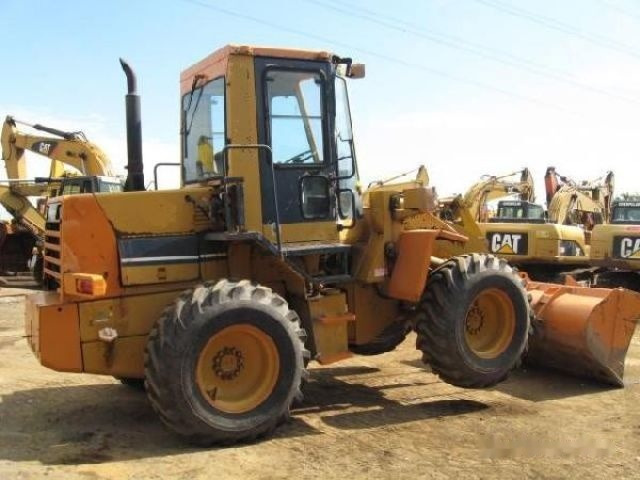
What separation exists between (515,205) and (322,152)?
12605 mm

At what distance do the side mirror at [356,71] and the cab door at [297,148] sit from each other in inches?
9.4

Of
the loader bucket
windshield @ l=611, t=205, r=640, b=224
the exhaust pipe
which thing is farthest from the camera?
windshield @ l=611, t=205, r=640, b=224

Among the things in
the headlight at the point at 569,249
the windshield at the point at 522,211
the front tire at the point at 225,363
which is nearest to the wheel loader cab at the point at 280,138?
the front tire at the point at 225,363

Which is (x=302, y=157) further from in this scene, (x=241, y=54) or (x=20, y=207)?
(x=20, y=207)

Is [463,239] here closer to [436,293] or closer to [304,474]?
[436,293]

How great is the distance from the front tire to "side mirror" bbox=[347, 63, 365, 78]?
83.6 inches

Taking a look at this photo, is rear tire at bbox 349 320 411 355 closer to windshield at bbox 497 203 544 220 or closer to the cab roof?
the cab roof

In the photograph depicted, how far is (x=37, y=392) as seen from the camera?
710cm

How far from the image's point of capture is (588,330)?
23.4ft

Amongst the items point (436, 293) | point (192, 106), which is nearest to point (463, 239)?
point (436, 293)

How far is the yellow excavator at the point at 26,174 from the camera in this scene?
18797 mm

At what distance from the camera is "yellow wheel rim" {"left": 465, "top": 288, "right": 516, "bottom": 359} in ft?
22.2

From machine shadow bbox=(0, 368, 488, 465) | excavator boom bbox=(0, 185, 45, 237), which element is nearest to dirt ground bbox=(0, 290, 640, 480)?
machine shadow bbox=(0, 368, 488, 465)

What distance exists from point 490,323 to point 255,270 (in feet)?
7.44
